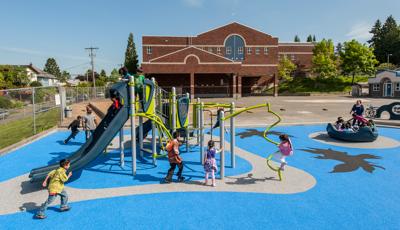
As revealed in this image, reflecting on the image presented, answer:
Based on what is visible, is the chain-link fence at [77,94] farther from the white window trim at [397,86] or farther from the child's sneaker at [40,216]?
the white window trim at [397,86]

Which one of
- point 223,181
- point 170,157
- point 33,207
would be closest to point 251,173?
point 223,181

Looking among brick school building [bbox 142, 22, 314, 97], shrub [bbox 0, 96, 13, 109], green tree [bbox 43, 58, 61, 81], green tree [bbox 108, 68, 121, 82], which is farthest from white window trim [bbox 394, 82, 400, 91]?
green tree [bbox 43, 58, 61, 81]

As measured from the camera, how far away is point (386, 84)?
5138cm

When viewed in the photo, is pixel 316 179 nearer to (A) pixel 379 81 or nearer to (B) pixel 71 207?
(B) pixel 71 207

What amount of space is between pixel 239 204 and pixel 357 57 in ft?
223

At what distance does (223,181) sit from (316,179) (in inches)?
116

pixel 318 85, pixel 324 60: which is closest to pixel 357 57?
pixel 324 60

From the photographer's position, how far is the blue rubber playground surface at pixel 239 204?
5.80 metres

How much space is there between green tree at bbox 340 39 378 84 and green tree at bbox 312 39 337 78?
11.6 feet

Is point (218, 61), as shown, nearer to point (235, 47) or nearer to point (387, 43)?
point (235, 47)

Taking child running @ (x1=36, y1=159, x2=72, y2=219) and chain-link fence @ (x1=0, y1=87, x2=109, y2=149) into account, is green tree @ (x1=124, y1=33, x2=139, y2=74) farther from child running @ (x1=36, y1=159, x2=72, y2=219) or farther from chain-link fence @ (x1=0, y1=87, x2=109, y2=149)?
child running @ (x1=36, y1=159, x2=72, y2=219)

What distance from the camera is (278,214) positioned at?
20.2ft

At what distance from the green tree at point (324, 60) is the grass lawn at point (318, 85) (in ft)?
5.96

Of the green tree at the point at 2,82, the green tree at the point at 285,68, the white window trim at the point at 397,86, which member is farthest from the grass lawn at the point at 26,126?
the green tree at the point at 285,68
